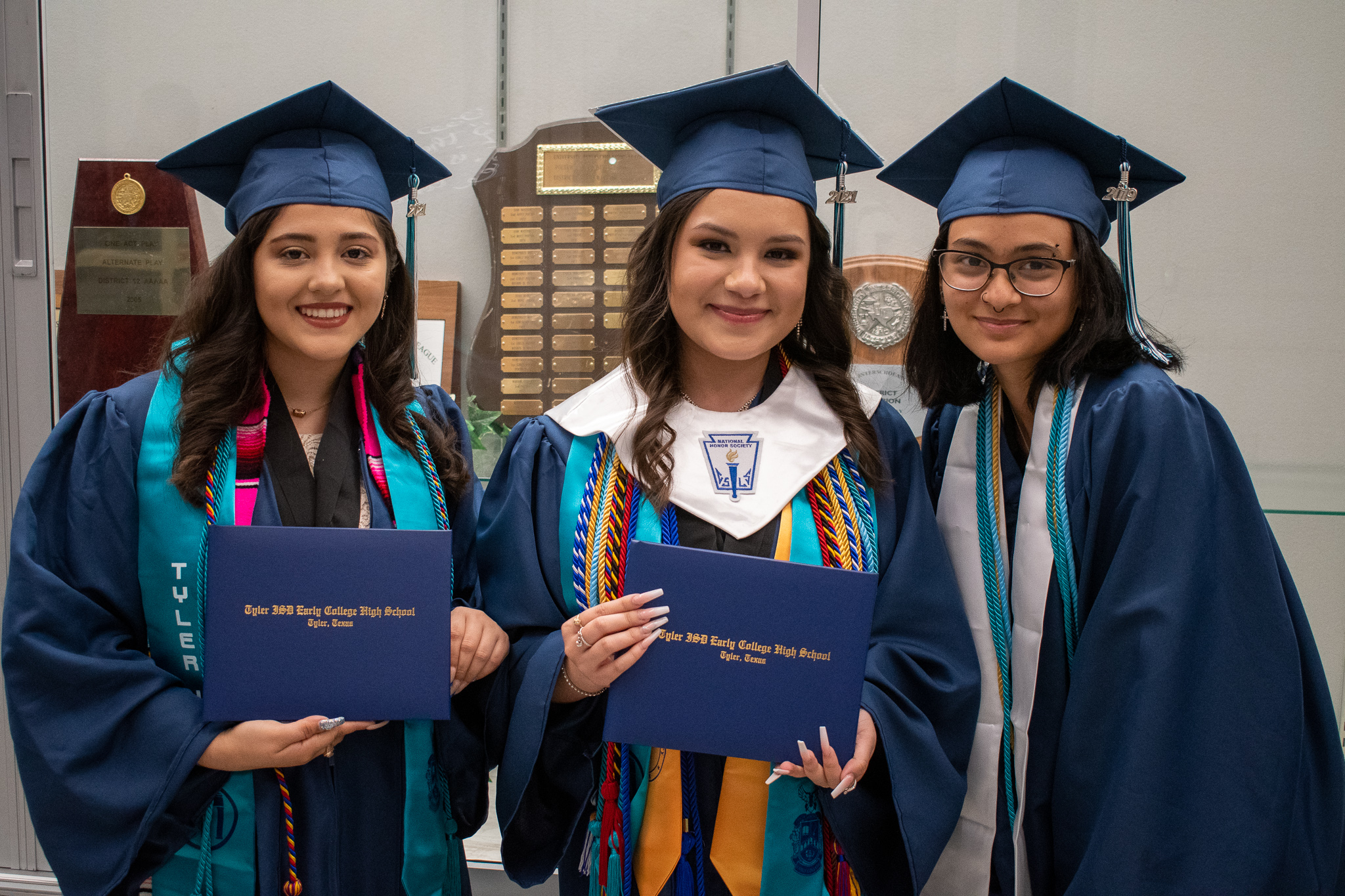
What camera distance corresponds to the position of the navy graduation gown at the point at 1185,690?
1451mm

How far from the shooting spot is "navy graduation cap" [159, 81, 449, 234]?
1.60 metres

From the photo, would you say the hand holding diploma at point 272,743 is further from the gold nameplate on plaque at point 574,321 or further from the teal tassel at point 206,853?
the gold nameplate on plaque at point 574,321

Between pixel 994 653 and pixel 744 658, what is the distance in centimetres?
60

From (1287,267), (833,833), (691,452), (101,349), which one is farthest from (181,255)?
(1287,267)

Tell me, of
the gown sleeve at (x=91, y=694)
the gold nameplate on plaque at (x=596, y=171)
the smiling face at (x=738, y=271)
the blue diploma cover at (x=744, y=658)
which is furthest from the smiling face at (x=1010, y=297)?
the gown sleeve at (x=91, y=694)

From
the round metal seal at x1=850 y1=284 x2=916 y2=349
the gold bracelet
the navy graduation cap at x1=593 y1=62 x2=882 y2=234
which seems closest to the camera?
the gold bracelet

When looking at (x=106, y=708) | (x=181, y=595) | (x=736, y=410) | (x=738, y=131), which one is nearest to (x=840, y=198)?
(x=738, y=131)

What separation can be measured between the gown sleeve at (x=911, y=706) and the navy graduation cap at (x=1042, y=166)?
21.3 inches

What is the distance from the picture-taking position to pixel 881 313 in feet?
8.48

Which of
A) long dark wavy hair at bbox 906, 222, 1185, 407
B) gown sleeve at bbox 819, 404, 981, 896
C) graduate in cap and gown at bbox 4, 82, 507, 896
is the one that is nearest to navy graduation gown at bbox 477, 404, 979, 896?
gown sleeve at bbox 819, 404, 981, 896

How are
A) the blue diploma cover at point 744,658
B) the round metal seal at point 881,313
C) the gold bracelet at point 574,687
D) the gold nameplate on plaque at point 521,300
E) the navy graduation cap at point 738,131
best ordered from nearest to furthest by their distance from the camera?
the blue diploma cover at point 744,658
the gold bracelet at point 574,687
the navy graduation cap at point 738,131
the round metal seal at point 881,313
the gold nameplate on plaque at point 521,300

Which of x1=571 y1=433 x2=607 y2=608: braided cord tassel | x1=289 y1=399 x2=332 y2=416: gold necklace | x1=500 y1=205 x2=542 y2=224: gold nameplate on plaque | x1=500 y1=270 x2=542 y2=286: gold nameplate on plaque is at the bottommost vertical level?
x1=571 y1=433 x2=607 y2=608: braided cord tassel

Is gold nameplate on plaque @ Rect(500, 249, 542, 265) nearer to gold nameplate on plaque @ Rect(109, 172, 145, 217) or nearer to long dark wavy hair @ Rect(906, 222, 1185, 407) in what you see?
gold nameplate on plaque @ Rect(109, 172, 145, 217)

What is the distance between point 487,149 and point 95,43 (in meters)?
1.30
